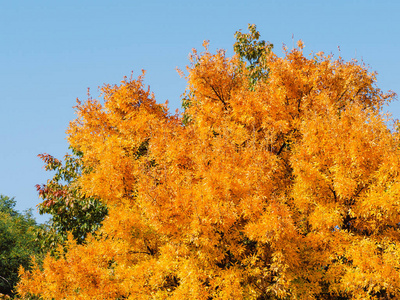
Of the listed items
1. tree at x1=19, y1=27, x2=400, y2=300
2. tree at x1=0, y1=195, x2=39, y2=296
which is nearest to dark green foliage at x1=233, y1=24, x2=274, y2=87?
tree at x1=19, y1=27, x2=400, y2=300

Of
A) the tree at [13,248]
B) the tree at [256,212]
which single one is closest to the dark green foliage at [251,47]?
the tree at [256,212]

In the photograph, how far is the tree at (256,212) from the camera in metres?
13.9

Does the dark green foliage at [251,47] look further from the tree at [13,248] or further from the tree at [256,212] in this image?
the tree at [13,248]

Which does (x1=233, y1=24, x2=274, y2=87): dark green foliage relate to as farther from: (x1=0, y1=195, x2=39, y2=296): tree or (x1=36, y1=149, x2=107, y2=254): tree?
(x1=0, y1=195, x2=39, y2=296): tree

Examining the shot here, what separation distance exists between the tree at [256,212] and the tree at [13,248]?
76.0 feet

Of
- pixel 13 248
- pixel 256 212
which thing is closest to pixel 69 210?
pixel 256 212

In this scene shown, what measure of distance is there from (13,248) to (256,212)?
35.3 m

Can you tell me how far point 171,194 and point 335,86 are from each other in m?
11.7

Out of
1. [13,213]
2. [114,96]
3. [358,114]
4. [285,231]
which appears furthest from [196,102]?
[13,213]

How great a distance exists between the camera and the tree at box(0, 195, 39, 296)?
3984 centimetres

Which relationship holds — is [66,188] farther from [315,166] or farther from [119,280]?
[315,166]

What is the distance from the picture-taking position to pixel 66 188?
24438 mm

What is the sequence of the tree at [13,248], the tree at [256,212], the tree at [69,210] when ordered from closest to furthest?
the tree at [256,212], the tree at [69,210], the tree at [13,248]

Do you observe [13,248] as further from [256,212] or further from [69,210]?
[256,212]
